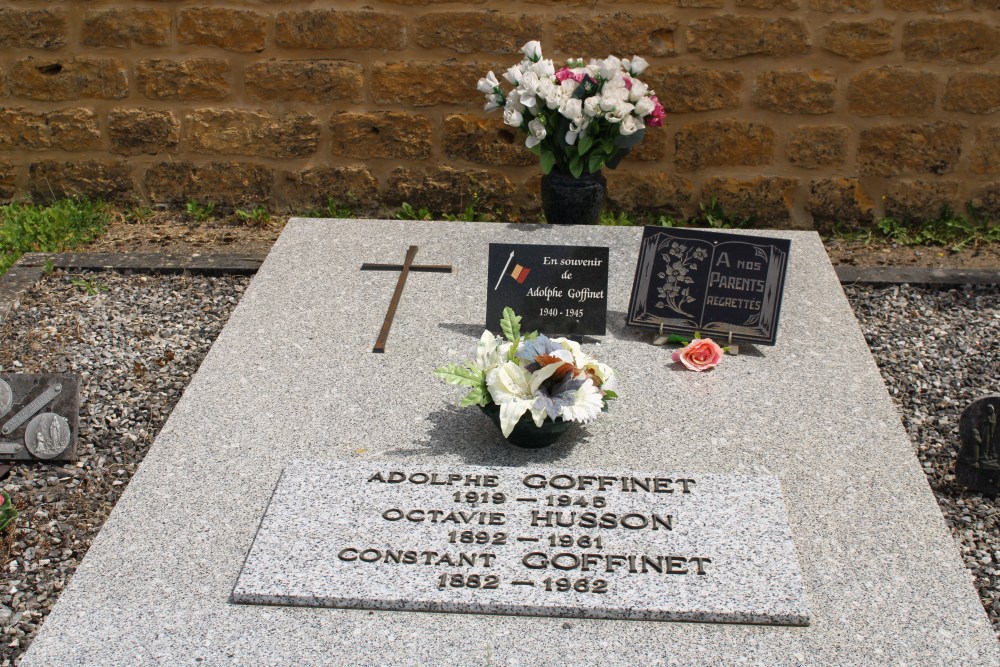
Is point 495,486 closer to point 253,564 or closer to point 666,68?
point 253,564

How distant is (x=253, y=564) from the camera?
7.34ft

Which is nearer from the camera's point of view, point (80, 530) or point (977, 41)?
point (80, 530)

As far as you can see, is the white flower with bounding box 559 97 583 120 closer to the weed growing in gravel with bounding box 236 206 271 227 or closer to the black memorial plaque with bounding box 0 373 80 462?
the weed growing in gravel with bounding box 236 206 271 227

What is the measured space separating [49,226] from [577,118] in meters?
2.71

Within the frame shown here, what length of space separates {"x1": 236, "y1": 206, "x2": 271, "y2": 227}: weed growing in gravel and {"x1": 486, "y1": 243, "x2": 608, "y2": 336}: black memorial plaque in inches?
91.6

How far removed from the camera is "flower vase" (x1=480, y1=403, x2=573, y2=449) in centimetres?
259

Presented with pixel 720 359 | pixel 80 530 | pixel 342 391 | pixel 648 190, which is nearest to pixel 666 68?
pixel 648 190

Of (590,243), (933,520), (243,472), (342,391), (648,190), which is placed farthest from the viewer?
(648,190)

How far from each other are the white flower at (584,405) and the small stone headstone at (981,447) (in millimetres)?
1178

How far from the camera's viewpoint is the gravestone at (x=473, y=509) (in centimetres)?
207

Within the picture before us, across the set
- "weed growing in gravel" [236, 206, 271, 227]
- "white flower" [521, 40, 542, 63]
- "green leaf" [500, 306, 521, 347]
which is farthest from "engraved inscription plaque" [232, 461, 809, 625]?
"weed growing in gravel" [236, 206, 271, 227]

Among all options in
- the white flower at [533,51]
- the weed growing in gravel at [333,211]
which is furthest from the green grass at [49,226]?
the white flower at [533,51]

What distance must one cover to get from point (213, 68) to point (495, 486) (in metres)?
3.27

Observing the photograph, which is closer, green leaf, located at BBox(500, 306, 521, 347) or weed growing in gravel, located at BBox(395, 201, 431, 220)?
green leaf, located at BBox(500, 306, 521, 347)
